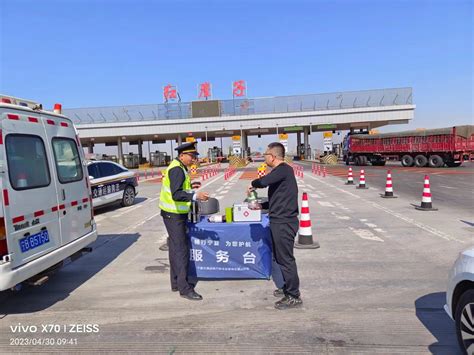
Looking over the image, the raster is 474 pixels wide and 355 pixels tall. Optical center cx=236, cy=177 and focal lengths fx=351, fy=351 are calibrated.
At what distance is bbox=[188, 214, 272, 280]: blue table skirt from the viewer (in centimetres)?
486

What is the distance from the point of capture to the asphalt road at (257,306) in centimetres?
342

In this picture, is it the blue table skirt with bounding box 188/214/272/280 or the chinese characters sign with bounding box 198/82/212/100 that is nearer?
the blue table skirt with bounding box 188/214/272/280

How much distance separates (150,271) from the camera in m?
5.64

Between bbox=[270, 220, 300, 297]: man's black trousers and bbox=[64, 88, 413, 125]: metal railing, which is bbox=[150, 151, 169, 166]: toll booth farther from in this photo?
bbox=[270, 220, 300, 297]: man's black trousers

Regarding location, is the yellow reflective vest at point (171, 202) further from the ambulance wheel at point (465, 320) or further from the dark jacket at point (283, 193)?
the ambulance wheel at point (465, 320)

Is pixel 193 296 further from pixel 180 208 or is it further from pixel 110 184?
pixel 110 184

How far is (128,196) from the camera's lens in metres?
13.0

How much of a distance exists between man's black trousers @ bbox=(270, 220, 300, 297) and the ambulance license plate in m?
2.86

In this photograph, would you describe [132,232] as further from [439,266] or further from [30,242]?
[439,266]

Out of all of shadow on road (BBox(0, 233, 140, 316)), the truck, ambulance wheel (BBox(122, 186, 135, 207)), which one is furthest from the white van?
the truck

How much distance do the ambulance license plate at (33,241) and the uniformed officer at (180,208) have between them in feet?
4.85

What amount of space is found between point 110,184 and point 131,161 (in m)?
47.0

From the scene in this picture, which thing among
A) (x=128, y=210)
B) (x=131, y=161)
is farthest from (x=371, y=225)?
(x=131, y=161)

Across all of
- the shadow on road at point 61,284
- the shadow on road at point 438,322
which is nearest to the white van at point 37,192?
the shadow on road at point 61,284
